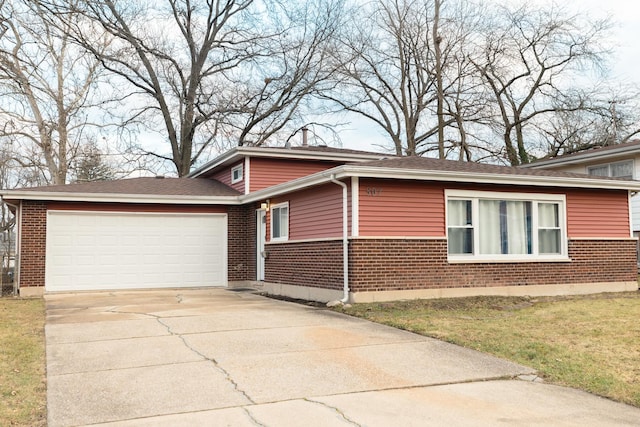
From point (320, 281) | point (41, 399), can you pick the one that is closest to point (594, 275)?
point (320, 281)

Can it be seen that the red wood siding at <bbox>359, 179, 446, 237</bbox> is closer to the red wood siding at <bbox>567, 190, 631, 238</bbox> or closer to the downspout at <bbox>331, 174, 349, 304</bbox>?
the downspout at <bbox>331, 174, 349, 304</bbox>

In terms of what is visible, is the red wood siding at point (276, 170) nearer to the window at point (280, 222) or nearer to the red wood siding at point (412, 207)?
the window at point (280, 222)

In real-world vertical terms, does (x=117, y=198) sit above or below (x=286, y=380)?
above

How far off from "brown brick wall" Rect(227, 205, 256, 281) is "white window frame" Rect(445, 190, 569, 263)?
6.83 meters

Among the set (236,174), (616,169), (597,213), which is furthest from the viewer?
(616,169)

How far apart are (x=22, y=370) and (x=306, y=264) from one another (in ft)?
25.8

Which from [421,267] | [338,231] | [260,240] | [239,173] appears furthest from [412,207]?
[239,173]

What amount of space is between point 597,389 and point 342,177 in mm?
6707

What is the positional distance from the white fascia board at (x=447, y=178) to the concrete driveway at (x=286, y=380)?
3.21 metres

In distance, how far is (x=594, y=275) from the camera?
14.1m

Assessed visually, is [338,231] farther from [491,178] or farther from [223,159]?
[223,159]

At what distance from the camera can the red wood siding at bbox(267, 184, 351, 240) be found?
40.3 feet

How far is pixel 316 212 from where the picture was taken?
43.1 feet

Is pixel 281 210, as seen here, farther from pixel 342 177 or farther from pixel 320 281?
pixel 342 177
